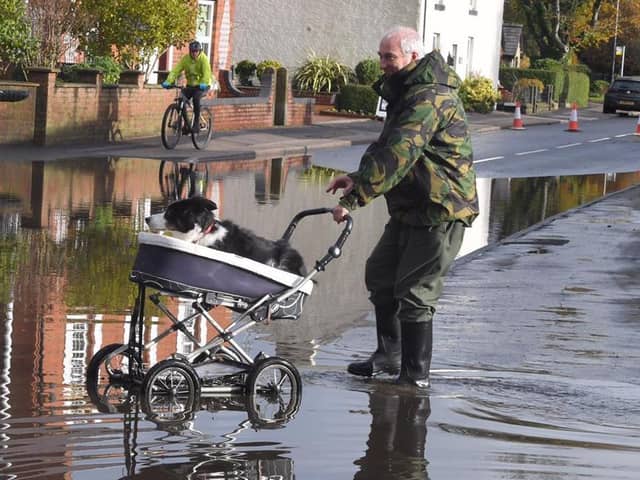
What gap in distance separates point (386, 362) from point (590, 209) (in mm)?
11748

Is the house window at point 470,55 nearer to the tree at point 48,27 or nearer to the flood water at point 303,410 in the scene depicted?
the tree at point 48,27

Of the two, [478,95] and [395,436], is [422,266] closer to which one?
[395,436]

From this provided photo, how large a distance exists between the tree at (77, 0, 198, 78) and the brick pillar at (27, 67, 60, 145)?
3.19 m

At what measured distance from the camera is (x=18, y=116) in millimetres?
23125

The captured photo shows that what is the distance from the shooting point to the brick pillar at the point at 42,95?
2333 cm

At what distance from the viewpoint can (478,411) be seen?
7.33 meters

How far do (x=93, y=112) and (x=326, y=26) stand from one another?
24073mm

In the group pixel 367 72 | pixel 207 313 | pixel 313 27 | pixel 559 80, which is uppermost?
pixel 313 27

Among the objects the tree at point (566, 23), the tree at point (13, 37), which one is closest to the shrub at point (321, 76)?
the tree at point (13, 37)

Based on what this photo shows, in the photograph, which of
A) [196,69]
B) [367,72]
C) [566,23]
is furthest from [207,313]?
[566,23]

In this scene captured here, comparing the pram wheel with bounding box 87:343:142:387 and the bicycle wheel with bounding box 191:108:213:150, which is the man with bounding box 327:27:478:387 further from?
the bicycle wheel with bounding box 191:108:213:150

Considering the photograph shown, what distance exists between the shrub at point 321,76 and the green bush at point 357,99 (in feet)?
4.73

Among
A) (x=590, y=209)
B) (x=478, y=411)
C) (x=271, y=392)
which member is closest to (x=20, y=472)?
(x=271, y=392)

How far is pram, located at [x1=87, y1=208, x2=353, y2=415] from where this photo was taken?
6.78 meters
